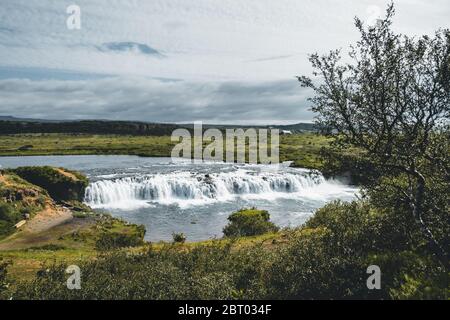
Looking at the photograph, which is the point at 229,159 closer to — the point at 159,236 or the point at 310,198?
the point at 310,198

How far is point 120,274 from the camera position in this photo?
50.3 ft

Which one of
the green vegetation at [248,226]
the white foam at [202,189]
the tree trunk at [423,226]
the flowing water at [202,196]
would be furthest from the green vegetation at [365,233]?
the white foam at [202,189]

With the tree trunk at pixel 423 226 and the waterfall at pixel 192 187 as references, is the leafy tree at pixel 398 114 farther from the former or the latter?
the waterfall at pixel 192 187

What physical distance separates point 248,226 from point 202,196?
27.2m

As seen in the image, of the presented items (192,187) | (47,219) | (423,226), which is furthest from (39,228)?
(423,226)

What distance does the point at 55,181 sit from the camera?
1890 inches

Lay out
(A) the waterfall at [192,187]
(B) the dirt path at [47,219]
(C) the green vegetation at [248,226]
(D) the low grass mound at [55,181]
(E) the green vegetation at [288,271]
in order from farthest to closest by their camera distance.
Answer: (A) the waterfall at [192,187]
(D) the low grass mound at [55,181]
(B) the dirt path at [47,219]
(C) the green vegetation at [248,226]
(E) the green vegetation at [288,271]

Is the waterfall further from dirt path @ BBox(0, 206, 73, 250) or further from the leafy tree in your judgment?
the leafy tree

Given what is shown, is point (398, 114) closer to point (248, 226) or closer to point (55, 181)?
point (248, 226)

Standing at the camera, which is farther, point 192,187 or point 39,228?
point 192,187

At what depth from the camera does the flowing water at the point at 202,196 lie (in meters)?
46.3

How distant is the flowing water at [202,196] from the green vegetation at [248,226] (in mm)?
6181

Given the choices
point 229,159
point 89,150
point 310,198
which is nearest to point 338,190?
point 310,198

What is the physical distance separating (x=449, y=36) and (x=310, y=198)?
50.7m
